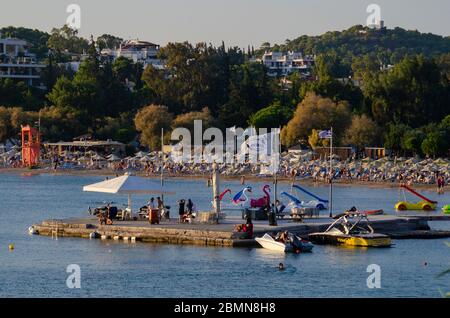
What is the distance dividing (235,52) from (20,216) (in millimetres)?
94931

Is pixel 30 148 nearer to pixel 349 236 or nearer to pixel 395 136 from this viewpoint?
pixel 395 136

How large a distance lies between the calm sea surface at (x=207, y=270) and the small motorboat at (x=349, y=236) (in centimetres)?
58

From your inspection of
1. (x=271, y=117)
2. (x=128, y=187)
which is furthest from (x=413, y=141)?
(x=128, y=187)

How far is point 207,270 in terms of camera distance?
112ft

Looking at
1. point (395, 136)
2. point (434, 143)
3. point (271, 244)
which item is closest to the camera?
point (271, 244)

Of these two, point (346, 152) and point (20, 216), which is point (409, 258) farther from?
point (346, 152)

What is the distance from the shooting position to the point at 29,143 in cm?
10669

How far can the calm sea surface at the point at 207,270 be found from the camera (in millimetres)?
31391

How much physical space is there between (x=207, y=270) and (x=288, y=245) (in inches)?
161

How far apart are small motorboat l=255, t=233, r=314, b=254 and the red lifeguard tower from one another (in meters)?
70.1

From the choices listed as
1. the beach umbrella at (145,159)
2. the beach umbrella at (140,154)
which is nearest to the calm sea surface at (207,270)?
the beach umbrella at (145,159)

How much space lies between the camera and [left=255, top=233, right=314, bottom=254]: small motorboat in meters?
37.3

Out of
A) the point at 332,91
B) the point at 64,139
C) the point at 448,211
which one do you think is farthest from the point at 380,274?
the point at 64,139

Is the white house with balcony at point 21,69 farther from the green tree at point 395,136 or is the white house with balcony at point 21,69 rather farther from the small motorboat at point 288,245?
the small motorboat at point 288,245
